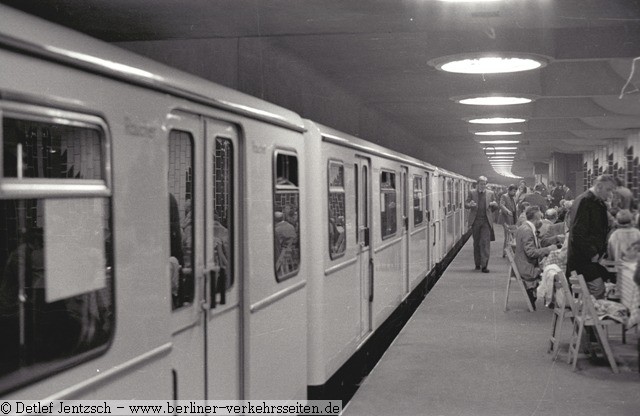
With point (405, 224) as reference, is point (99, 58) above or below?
above

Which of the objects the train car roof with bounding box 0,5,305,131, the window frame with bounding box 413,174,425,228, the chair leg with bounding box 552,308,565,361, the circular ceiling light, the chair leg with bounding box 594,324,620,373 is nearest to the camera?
the train car roof with bounding box 0,5,305,131

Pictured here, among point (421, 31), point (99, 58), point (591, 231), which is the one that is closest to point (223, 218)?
point (99, 58)

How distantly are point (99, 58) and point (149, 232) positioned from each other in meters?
0.72

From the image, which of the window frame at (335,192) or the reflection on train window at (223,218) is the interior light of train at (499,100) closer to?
the window frame at (335,192)

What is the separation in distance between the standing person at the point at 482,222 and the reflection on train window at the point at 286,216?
1132 centimetres

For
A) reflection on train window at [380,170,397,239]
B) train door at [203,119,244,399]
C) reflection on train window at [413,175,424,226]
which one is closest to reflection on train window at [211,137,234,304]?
train door at [203,119,244,399]

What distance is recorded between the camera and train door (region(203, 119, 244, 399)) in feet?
12.8

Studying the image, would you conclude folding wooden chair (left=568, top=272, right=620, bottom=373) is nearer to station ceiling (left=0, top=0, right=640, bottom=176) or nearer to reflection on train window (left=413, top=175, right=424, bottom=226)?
station ceiling (left=0, top=0, right=640, bottom=176)

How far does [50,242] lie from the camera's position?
2488 millimetres

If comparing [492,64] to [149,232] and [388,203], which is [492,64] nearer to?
[388,203]

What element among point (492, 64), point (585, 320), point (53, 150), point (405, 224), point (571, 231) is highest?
point (492, 64)

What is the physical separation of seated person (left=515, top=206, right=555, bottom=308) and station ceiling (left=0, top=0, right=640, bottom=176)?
1174 mm

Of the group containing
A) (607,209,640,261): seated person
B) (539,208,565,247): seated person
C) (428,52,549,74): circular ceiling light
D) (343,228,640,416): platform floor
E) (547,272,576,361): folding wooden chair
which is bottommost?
(343,228,640,416): platform floor

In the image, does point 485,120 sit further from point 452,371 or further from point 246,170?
point 246,170
